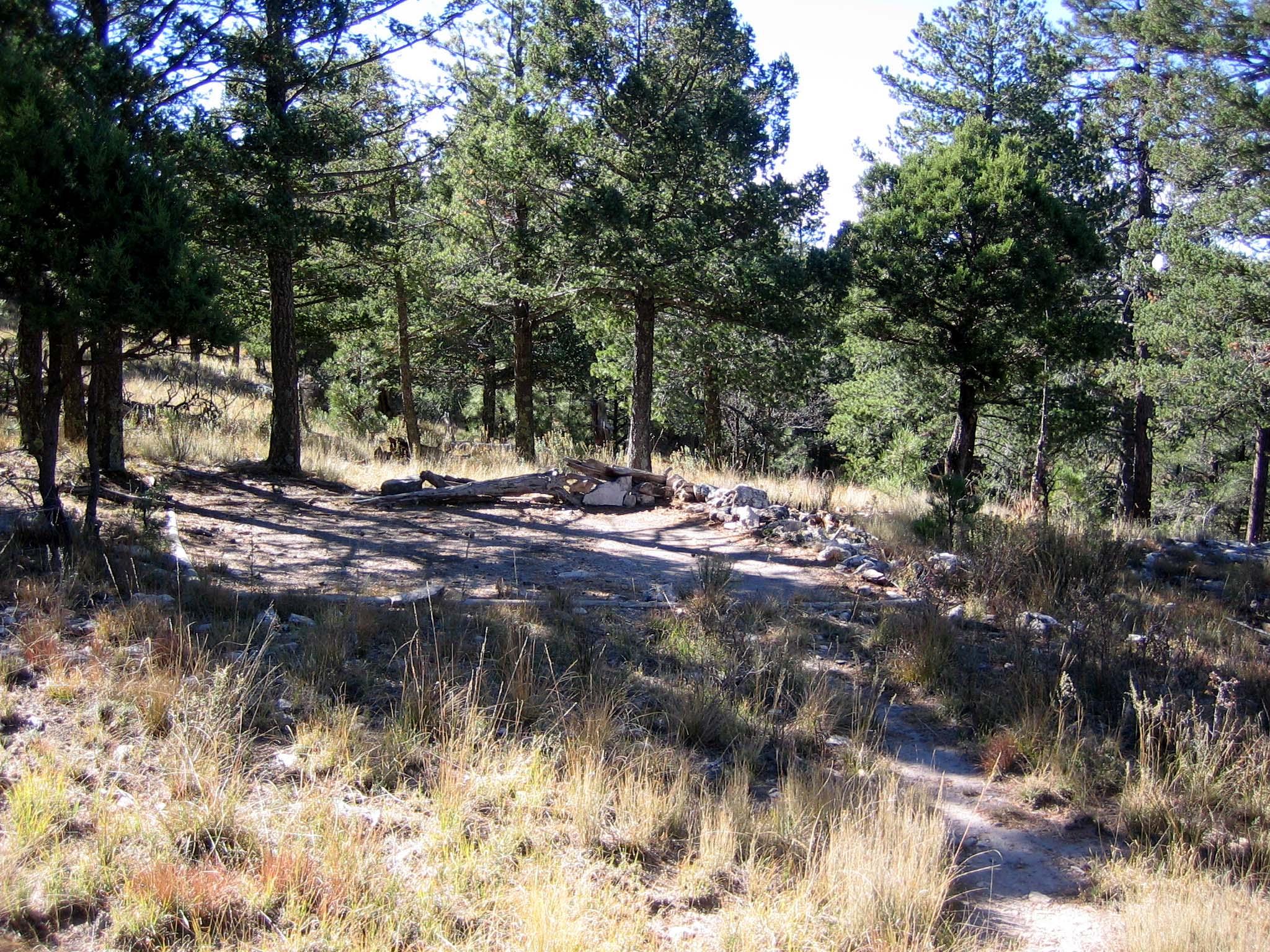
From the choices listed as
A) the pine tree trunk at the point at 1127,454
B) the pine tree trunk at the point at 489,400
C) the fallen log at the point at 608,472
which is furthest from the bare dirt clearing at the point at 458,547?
the pine tree trunk at the point at 1127,454

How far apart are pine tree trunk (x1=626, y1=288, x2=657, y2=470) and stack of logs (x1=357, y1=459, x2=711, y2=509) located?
167cm

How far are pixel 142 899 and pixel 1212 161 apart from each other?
1766 centimetres

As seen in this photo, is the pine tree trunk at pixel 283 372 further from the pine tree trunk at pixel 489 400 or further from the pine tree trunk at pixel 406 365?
the pine tree trunk at pixel 489 400

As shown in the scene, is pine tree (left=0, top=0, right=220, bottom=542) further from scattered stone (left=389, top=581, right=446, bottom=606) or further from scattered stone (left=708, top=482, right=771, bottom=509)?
scattered stone (left=708, top=482, right=771, bottom=509)

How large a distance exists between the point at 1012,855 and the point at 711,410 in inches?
756

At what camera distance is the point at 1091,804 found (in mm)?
4402

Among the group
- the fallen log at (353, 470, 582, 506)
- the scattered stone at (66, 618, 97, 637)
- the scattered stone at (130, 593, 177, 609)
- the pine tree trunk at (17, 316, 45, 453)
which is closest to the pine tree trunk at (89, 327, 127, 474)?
the pine tree trunk at (17, 316, 45, 453)

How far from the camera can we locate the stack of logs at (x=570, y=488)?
40.1 feet

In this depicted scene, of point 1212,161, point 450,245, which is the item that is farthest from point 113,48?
point 1212,161

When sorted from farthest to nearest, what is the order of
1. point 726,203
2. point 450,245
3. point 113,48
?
point 450,245 < point 726,203 < point 113,48

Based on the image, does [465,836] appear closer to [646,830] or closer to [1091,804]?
[646,830]

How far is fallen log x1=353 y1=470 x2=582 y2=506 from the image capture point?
1205 centimetres

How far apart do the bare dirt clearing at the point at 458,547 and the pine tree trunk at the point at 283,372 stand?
819 millimetres

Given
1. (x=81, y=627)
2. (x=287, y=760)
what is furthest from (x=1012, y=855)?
(x=81, y=627)
